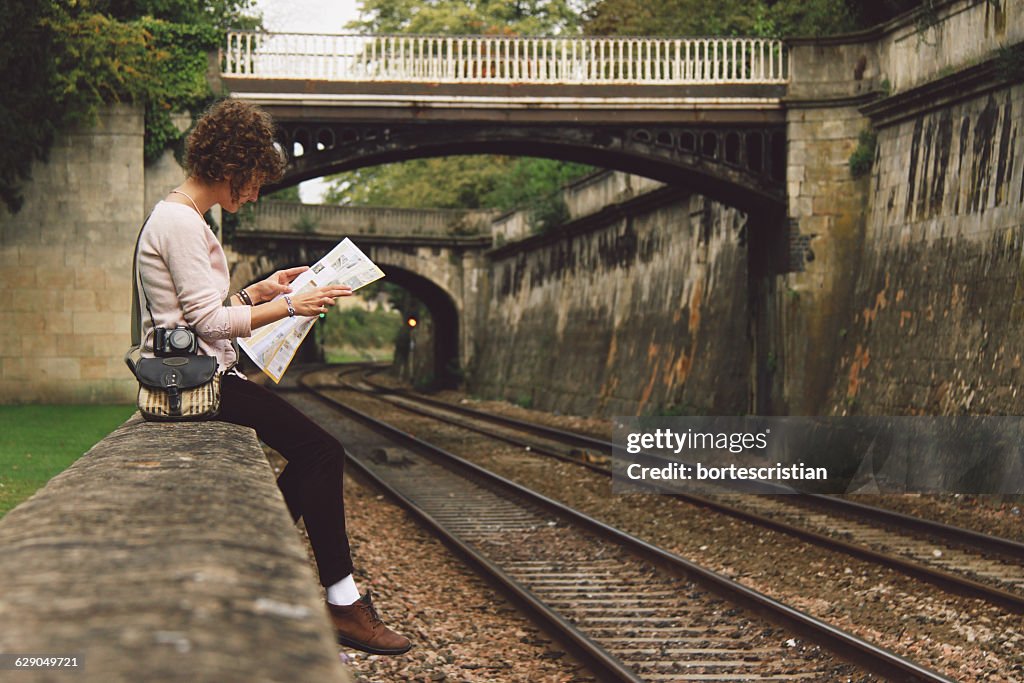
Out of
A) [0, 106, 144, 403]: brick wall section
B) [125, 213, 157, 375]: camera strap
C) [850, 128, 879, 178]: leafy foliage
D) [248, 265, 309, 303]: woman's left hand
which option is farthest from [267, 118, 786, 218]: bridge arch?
[125, 213, 157, 375]: camera strap

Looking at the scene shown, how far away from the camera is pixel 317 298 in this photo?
15.5 ft

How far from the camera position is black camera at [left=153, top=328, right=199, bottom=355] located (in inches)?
175

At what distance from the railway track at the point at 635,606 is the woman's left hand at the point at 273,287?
9.34ft

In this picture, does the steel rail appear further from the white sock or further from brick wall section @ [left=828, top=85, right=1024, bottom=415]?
the white sock

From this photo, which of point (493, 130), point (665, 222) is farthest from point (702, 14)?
point (493, 130)

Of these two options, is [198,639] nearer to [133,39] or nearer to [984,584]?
[984,584]

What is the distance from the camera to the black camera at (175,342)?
4453 mm

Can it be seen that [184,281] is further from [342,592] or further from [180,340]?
[342,592]

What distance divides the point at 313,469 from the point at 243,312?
644mm

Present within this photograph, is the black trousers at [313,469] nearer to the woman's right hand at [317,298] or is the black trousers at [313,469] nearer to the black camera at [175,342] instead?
the black camera at [175,342]

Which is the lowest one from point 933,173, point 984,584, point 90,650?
point 984,584

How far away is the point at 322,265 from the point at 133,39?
1575 cm

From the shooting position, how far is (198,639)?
5.77 ft

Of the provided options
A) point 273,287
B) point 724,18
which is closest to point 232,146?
point 273,287
